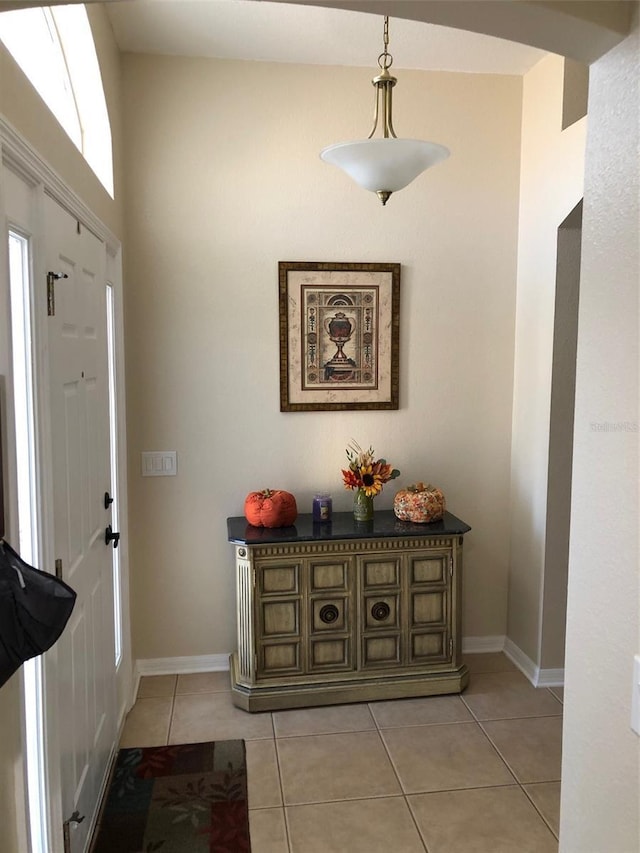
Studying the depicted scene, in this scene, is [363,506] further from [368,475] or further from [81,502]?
[81,502]

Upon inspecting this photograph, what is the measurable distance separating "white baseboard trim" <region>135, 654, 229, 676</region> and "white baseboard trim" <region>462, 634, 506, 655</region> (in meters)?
1.29

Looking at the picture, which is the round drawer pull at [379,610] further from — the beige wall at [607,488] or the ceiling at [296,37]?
the ceiling at [296,37]

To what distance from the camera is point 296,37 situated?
119 inches

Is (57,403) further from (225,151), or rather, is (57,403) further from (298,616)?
(225,151)

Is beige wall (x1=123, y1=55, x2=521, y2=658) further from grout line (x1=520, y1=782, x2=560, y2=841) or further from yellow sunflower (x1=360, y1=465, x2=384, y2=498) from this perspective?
grout line (x1=520, y1=782, x2=560, y2=841)

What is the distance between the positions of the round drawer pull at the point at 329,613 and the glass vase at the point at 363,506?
44cm

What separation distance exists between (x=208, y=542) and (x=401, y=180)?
6.70 feet

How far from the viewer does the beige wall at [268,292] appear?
330cm

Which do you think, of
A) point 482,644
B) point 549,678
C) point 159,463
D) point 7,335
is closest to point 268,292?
point 159,463

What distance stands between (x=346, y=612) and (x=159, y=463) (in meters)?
1.16

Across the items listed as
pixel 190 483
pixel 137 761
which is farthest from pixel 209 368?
pixel 137 761

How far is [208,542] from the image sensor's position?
3.51 meters

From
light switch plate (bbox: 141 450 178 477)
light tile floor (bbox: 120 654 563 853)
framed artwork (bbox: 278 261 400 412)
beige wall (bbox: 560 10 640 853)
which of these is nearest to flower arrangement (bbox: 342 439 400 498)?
framed artwork (bbox: 278 261 400 412)

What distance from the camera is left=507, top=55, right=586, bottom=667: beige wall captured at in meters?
3.15
